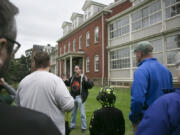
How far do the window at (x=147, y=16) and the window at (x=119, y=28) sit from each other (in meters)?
0.96

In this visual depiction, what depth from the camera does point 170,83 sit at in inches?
104

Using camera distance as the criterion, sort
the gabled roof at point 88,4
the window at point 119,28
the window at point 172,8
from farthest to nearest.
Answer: the gabled roof at point 88,4 → the window at point 119,28 → the window at point 172,8

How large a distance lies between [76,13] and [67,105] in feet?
86.2

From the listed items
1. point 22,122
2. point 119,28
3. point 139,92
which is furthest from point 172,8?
point 22,122

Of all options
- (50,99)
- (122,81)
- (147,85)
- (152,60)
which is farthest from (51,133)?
(122,81)

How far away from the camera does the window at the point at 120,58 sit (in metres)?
16.4

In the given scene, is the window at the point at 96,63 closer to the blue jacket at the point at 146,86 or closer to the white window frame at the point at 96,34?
the white window frame at the point at 96,34

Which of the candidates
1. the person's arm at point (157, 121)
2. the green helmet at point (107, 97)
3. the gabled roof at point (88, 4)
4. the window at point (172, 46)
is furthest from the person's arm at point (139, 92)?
the gabled roof at point (88, 4)

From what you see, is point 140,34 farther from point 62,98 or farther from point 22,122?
point 22,122

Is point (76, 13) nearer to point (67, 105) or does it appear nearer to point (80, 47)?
point (80, 47)

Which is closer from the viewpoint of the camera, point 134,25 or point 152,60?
point 152,60

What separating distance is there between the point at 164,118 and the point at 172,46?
492 inches

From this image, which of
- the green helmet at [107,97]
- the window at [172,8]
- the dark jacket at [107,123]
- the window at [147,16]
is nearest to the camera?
the dark jacket at [107,123]

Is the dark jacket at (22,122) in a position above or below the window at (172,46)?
below
